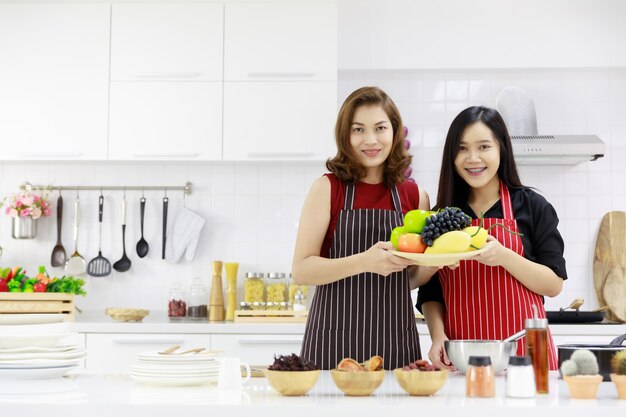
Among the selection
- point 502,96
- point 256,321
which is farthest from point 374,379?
point 502,96

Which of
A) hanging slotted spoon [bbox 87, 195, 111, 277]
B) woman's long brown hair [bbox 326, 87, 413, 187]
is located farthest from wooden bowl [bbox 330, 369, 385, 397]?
hanging slotted spoon [bbox 87, 195, 111, 277]

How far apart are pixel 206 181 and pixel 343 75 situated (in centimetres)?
96

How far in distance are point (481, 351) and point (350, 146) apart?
0.83 metres

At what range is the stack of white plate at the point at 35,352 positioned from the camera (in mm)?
1794

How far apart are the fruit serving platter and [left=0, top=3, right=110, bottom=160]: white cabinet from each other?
2.47 metres

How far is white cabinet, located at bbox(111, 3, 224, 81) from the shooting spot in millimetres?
4031

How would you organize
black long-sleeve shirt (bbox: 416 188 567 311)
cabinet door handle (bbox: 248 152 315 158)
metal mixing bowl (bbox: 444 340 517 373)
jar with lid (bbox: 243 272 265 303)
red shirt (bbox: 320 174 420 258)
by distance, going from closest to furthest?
metal mixing bowl (bbox: 444 340 517 373) → black long-sleeve shirt (bbox: 416 188 567 311) → red shirt (bbox: 320 174 420 258) → cabinet door handle (bbox: 248 152 315 158) → jar with lid (bbox: 243 272 265 303)

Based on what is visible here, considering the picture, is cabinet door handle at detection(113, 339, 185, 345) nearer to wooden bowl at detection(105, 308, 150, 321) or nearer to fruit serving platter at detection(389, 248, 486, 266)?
wooden bowl at detection(105, 308, 150, 321)

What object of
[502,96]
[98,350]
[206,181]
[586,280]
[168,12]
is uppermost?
[168,12]

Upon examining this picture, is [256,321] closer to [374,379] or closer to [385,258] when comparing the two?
[385,258]

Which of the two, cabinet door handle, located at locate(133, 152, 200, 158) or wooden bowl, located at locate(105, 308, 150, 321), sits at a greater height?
cabinet door handle, located at locate(133, 152, 200, 158)

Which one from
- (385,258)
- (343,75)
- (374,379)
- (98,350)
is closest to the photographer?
(374,379)

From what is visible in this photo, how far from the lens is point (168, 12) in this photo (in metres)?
→ 4.05

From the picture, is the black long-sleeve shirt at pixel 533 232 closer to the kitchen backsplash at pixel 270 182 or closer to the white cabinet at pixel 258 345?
the white cabinet at pixel 258 345
